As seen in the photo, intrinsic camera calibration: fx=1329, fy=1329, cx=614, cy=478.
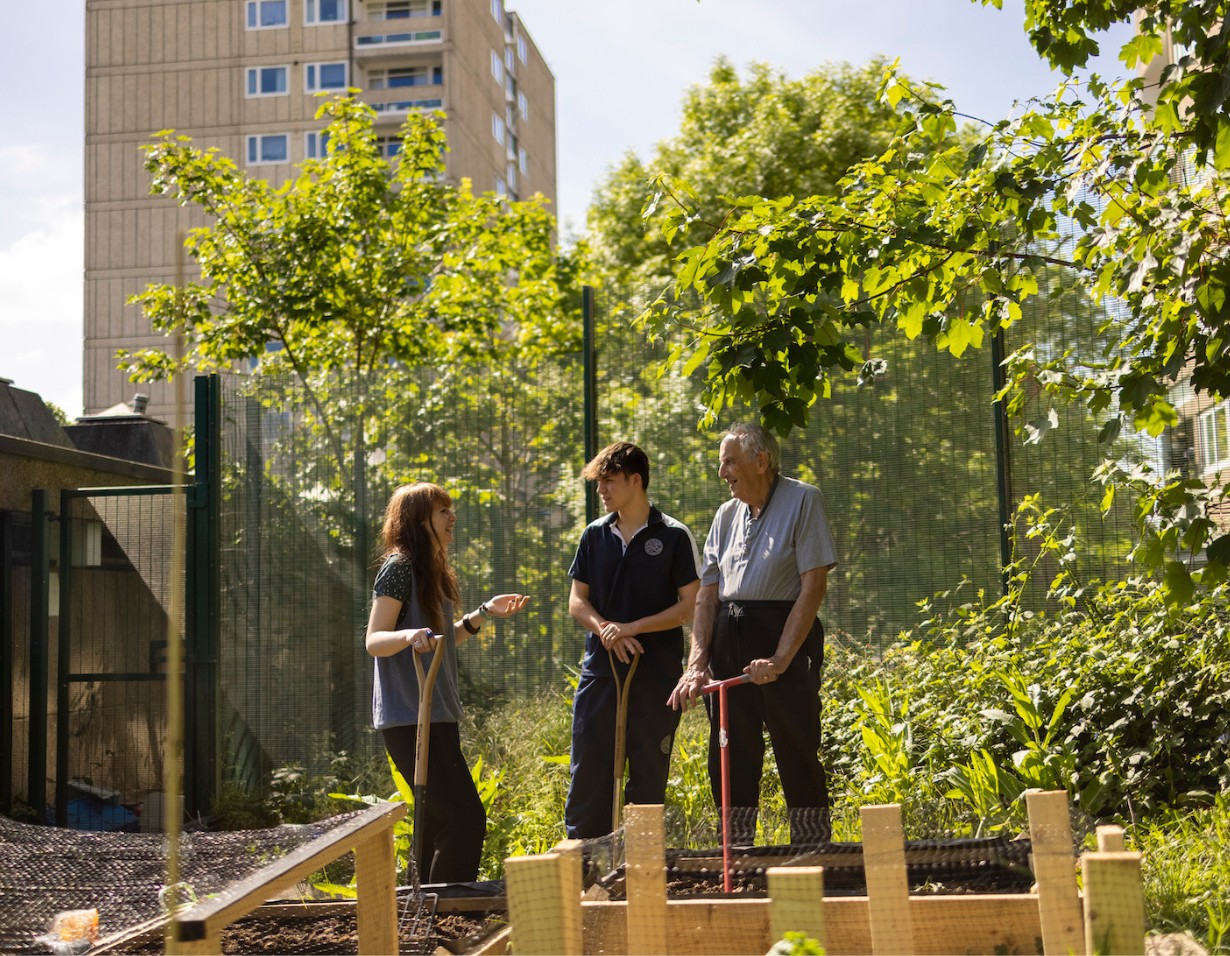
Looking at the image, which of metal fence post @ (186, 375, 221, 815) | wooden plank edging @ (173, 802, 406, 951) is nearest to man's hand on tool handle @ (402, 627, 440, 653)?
wooden plank edging @ (173, 802, 406, 951)

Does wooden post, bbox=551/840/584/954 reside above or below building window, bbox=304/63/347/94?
below

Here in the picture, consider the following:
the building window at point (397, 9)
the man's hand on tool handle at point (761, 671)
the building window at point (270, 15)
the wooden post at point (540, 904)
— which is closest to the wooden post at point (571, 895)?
the wooden post at point (540, 904)

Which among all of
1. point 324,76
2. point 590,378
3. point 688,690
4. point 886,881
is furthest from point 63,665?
point 324,76

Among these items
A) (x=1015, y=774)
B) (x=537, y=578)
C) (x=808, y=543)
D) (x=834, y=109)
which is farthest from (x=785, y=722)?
(x=834, y=109)

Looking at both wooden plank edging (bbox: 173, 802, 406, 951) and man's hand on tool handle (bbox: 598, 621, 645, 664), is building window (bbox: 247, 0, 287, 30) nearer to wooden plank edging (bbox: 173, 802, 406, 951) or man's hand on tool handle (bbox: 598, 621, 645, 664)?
man's hand on tool handle (bbox: 598, 621, 645, 664)

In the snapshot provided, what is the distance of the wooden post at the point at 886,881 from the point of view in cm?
250

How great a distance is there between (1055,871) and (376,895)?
163cm

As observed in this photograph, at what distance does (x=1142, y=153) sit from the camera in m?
3.90

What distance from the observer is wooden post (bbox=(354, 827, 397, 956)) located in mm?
3213

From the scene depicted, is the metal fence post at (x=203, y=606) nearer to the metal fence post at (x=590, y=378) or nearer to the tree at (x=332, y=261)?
the metal fence post at (x=590, y=378)

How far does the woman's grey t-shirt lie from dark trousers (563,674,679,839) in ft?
1.95

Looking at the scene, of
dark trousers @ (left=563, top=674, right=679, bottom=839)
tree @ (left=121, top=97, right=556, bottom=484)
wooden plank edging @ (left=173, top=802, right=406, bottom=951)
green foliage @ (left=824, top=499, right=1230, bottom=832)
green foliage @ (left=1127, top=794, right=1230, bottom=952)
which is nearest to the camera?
wooden plank edging @ (left=173, top=802, right=406, bottom=951)

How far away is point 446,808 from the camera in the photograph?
4621 mm

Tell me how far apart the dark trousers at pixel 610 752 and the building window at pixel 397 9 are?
146ft
